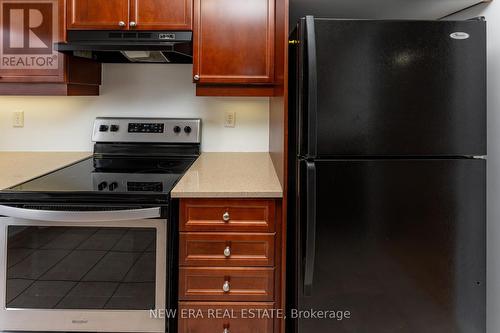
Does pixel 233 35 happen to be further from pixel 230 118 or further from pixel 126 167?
pixel 126 167

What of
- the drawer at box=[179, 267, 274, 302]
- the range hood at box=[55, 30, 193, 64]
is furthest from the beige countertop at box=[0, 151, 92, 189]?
the drawer at box=[179, 267, 274, 302]

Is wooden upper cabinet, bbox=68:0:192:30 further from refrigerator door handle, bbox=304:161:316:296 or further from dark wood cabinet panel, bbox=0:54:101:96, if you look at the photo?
refrigerator door handle, bbox=304:161:316:296

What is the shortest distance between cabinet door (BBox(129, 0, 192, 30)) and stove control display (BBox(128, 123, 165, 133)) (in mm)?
Result: 560

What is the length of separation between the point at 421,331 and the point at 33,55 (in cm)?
215

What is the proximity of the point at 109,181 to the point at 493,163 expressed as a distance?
5.02 feet

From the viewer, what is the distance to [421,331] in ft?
4.68

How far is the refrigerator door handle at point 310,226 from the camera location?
1.31m

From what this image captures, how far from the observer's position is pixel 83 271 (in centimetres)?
150

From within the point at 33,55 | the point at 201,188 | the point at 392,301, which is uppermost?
the point at 33,55

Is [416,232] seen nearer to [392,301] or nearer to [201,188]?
[392,301]

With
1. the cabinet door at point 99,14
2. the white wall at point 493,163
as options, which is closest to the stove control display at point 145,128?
the cabinet door at point 99,14

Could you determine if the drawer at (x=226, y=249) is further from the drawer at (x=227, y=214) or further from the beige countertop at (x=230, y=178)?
the beige countertop at (x=230, y=178)

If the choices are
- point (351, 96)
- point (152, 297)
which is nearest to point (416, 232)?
point (351, 96)

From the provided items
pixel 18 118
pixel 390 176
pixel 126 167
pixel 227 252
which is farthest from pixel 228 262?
pixel 18 118
